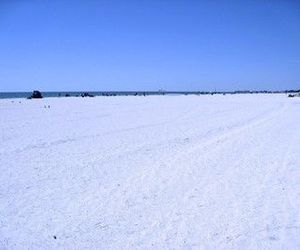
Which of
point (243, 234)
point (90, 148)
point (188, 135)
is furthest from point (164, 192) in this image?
point (188, 135)

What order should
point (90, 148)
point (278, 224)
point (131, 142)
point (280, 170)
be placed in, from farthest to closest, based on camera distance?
point (131, 142) < point (90, 148) < point (280, 170) < point (278, 224)

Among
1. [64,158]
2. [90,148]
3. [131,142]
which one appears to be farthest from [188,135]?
[64,158]

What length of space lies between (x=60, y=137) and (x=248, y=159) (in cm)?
725

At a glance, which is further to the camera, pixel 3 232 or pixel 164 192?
pixel 164 192

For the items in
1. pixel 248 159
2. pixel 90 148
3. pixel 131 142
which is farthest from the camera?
pixel 131 142

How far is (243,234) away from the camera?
541 centimetres

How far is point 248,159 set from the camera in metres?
10.2

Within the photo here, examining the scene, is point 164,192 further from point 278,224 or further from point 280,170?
point 280,170

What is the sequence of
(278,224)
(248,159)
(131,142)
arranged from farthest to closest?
(131,142), (248,159), (278,224)

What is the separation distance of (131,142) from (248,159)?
14.3 feet

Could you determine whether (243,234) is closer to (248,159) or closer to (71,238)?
(71,238)

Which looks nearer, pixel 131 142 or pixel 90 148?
pixel 90 148

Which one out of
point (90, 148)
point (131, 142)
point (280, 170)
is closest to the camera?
point (280, 170)

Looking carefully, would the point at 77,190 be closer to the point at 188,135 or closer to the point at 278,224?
the point at 278,224
